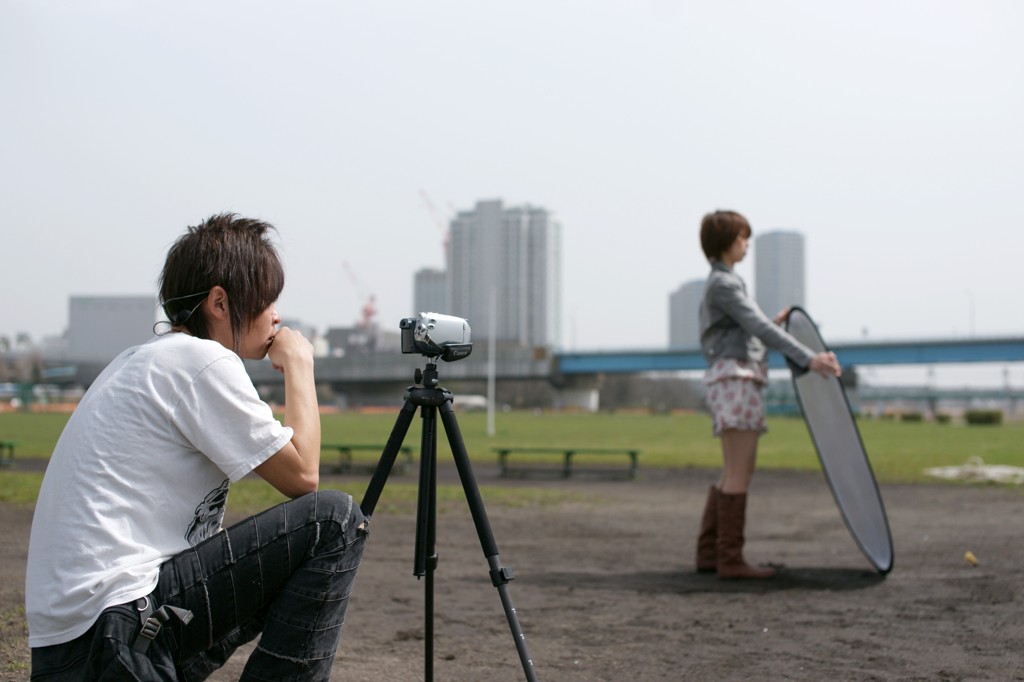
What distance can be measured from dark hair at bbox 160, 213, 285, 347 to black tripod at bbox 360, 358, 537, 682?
2.42ft

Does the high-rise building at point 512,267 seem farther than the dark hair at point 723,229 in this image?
Yes

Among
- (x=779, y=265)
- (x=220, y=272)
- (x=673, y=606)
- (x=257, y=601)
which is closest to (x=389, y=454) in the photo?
(x=257, y=601)

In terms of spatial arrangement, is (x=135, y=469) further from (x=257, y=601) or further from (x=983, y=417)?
(x=983, y=417)

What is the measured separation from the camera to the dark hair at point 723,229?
7.10m

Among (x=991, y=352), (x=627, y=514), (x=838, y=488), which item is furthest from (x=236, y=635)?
(x=991, y=352)

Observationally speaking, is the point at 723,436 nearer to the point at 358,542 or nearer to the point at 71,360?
the point at 358,542

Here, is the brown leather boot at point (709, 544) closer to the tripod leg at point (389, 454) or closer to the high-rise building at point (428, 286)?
the tripod leg at point (389, 454)

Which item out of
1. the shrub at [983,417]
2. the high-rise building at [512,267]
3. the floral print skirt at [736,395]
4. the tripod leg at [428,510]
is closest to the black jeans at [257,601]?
the tripod leg at [428,510]

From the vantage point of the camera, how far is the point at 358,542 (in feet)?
9.22

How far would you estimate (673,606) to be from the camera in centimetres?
578

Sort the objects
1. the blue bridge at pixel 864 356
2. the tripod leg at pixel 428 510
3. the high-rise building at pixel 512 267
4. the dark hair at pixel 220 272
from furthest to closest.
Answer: the high-rise building at pixel 512 267
the blue bridge at pixel 864 356
the tripod leg at pixel 428 510
the dark hair at pixel 220 272

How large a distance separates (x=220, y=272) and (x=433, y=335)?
2.71 ft

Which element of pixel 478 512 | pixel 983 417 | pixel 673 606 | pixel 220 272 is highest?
pixel 220 272

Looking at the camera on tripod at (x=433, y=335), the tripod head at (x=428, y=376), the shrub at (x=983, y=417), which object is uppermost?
the camera on tripod at (x=433, y=335)
